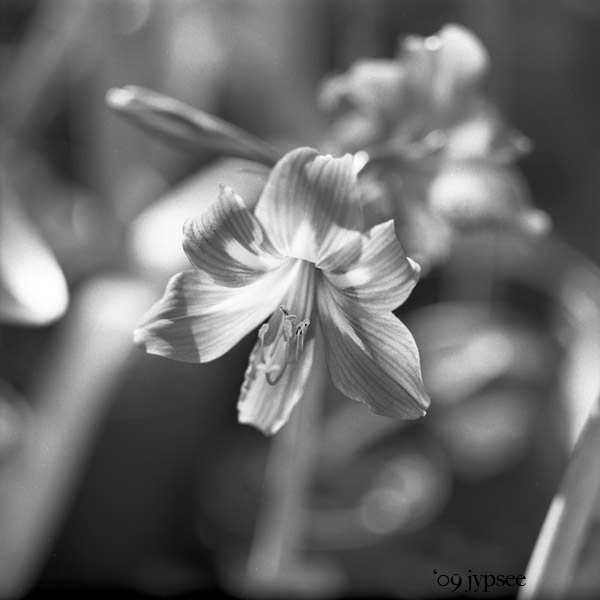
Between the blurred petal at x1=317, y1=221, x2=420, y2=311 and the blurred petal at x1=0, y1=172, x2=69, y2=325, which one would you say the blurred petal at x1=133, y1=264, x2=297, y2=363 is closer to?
the blurred petal at x1=317, y1=221, x2=420, y2=311

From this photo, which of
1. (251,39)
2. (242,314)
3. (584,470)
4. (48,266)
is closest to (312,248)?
(242,314)

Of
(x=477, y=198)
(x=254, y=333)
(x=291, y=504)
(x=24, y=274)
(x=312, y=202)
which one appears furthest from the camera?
(x=254, y=333)

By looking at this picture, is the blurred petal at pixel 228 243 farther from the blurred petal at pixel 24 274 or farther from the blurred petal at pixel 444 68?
the blurred petal at pixel 24 274

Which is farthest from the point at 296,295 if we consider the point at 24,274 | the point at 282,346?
the point at 24,274

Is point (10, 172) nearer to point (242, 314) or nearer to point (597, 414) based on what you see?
point (242, 314)

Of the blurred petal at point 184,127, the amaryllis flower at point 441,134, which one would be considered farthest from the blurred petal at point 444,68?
the blurred petal at point 184,127

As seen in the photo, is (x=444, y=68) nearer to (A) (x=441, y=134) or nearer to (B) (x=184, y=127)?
(A) (x=441, y=134)

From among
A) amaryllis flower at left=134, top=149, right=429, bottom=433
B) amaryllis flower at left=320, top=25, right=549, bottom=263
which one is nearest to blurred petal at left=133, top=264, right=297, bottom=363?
amaryllis flower at left=134, top=149, right=429, bottom=433
